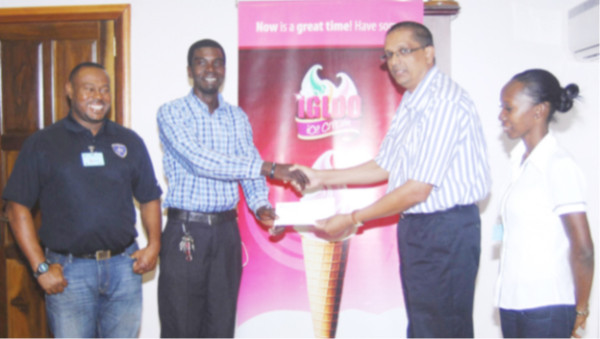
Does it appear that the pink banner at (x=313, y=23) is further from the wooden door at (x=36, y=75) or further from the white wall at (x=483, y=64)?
the wooden door at (x=36, y=75)

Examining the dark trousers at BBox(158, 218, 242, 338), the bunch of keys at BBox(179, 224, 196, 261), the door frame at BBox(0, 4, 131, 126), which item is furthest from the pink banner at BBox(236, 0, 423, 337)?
the door frame at BBox(0, 4, 131, 126)

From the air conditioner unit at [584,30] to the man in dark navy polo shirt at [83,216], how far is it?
2.91 meters

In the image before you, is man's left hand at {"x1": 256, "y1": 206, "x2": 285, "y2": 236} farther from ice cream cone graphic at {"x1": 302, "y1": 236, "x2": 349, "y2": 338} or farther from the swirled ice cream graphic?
the swirled ice cream graphic

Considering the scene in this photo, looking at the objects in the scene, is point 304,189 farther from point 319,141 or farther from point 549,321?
point 549,321

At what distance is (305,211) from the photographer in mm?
2805

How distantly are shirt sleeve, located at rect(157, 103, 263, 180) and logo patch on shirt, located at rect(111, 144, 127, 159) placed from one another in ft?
0.91

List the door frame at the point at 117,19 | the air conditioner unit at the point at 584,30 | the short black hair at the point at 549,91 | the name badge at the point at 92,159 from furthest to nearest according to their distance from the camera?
1. the door frame at the point at 117,19
2. the air conditioner unit at the point at 584,30
3. the name badge at the point at 92,159
4. the short black hair at the point at 549,91

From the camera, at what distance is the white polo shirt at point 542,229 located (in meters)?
1.92

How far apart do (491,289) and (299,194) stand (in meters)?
1.54

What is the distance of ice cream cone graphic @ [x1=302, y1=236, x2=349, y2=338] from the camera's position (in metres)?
3.21

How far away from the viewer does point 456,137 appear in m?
2.21

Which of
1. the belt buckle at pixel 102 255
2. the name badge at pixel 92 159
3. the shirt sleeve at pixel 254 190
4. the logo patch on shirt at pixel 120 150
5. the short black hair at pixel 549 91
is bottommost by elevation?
the belt buckle at pixel 102 255

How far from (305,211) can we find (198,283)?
0.73m

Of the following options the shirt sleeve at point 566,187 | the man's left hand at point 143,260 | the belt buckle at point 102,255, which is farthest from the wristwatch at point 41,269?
the shirt sleeve at point 566,187
